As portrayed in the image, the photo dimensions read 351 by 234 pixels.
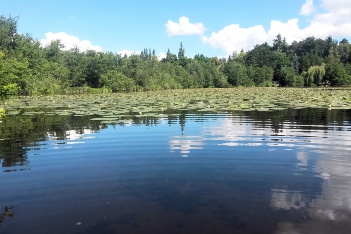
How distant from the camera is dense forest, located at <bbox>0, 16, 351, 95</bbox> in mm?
50094

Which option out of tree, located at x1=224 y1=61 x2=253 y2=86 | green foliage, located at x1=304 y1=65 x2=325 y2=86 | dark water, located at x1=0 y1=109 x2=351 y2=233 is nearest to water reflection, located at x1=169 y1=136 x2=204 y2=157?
dark water, located at x1=0 y1=109 x2=351 y2=233

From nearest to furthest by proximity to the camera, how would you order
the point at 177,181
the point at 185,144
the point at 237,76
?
the point at 177,181, the point at 185,144, the point at 237,76

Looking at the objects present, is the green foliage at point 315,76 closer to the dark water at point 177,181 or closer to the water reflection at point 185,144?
the dark water at point 177,181

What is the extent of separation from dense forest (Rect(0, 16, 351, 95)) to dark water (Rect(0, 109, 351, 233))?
112 ft

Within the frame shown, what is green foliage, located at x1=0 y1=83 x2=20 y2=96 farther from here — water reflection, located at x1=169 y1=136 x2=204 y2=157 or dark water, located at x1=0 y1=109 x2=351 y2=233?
water reflection, located at x1=169 y1=136 x2=204 y2=157

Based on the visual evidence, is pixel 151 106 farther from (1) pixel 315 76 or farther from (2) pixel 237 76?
(1) pixel 315 76

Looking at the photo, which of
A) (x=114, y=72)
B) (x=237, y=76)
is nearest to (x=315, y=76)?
(x=237, y=76)

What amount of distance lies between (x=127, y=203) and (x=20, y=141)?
6947 mm

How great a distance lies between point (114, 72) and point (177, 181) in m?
64.0

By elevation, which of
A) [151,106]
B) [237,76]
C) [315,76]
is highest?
[237,76]

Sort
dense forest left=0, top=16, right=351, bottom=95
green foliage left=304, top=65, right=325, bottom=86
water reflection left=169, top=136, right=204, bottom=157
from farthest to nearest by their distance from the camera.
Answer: green foliage left=304, top=65, right=325, bottom=86
dense forest left=0, top=16, right=351, bottom=95
water reflection left=169, top=136, right=204, bottom=157

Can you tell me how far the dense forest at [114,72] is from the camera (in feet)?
164

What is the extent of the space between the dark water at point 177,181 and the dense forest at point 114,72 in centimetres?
3400

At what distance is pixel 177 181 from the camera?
5863 millimetres
